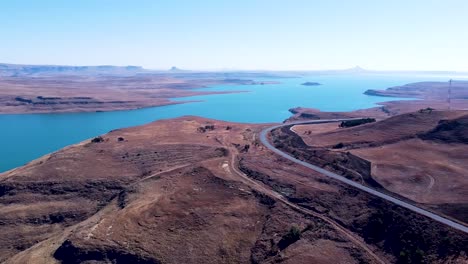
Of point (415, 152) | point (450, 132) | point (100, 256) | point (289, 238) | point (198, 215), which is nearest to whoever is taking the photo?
point (100, 256)

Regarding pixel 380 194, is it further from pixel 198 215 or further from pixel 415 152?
pixel 198 215

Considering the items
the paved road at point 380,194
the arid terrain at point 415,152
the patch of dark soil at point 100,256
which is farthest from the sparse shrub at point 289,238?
the arid terrain at point 415,152

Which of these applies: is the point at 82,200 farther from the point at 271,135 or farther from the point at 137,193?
the point at 271,135

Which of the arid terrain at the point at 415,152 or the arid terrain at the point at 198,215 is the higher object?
the arid terrain at the point at 415,152

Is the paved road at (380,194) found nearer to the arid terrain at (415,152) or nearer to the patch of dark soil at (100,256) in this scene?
the arid terrain at (415,152)

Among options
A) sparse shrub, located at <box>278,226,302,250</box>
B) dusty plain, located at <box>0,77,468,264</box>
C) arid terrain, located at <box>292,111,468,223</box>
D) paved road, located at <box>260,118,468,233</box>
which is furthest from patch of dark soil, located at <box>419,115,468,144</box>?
sparse shrub, located at <box>278,226,302,250</box>

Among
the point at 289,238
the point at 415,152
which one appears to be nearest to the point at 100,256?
the point at 289,238

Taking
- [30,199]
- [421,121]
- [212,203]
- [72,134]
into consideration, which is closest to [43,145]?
[72,134]

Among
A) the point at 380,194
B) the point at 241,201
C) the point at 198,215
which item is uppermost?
the point at 380,194
